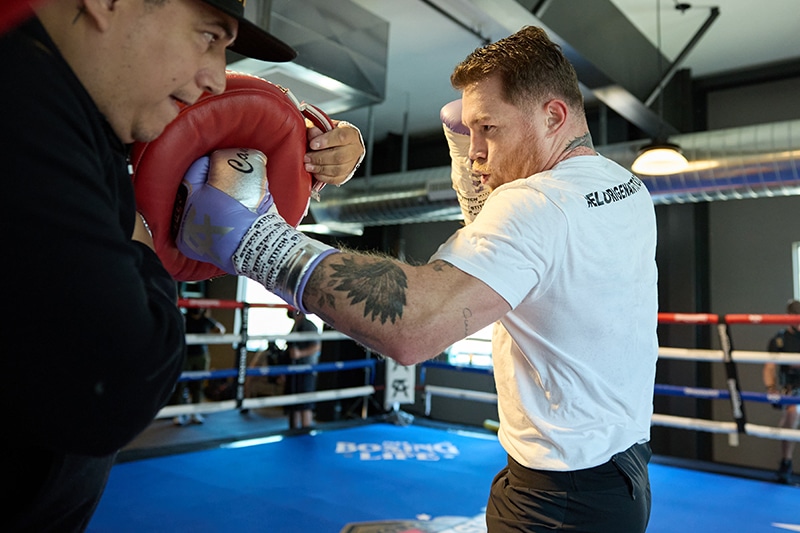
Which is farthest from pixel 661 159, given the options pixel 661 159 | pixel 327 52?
pixel 327 52

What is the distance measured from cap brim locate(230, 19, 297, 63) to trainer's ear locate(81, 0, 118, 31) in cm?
21

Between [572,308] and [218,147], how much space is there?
2.25 feet

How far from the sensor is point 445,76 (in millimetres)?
5859

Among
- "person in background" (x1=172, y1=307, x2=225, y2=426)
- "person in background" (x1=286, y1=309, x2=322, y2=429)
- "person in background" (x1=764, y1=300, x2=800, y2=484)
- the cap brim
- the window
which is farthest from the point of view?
the window

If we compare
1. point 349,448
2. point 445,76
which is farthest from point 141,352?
point 445,76

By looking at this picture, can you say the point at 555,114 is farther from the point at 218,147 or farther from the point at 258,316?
the point at 258,316

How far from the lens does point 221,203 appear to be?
0.91m

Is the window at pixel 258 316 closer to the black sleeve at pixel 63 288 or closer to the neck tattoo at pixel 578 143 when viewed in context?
the neck tattoo at pixel 578 143

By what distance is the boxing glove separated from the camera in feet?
5.08

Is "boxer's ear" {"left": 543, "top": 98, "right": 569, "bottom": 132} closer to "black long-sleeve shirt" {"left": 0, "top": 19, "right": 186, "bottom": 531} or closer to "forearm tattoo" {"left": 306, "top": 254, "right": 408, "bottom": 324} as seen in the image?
"forearm tattoo" {"left": 306, "top": 254, "right": 408, "bottom": 324}

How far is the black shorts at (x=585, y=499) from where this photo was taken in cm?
114

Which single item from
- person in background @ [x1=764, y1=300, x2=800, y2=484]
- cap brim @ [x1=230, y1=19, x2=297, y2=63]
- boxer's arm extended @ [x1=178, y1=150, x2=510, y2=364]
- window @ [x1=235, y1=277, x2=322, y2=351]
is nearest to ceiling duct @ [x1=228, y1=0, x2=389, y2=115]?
cap brim @ [x1=230, y1=19, x2=297, y2=63]

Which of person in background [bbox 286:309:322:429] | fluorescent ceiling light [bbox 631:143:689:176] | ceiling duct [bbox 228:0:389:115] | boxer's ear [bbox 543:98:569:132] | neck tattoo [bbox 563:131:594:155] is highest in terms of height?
ceiling duct [bbox 228:0:389:115]

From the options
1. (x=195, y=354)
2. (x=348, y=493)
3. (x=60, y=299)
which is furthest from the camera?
(x=195, y=354)
